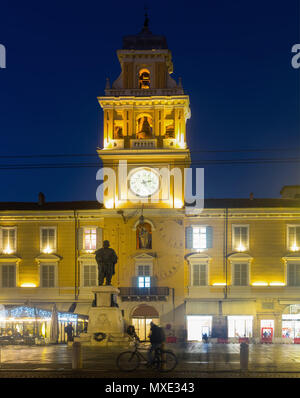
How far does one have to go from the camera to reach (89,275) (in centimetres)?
6347

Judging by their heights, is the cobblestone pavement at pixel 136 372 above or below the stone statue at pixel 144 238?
below

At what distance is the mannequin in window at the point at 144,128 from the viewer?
65.2 meters

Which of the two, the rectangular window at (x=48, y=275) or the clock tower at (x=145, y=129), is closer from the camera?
the clock tower at (x=145, y=129)

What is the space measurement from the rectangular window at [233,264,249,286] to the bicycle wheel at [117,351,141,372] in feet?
113

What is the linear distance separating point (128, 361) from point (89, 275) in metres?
34.9

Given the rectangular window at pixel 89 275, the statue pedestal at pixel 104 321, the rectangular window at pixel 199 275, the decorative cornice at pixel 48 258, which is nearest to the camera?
the statue pedestal at pixel 104 321

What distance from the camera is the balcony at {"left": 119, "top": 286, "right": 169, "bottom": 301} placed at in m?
61.2

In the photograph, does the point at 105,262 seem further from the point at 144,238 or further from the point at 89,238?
the point at 89,238

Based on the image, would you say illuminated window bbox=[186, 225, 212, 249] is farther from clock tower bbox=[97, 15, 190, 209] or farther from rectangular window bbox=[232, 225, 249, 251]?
clock tower bbox=[97, 15, 190, 209]

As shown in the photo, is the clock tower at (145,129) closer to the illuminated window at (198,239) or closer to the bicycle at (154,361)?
the illuminated window at (198,239)

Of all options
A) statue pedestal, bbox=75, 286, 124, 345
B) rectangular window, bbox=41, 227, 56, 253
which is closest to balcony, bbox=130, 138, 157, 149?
rectangular window, bbox=41, 227, 56, 253

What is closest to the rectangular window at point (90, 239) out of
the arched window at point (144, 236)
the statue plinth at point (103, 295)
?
the arched window at point (144, 236)

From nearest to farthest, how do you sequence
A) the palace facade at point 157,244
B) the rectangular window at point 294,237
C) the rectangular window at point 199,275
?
1. the palace facade at point 157,244
2. the rectangular window at point 199,275
3. the rectangular window at point 294,237

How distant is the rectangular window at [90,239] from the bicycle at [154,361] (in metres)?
34.8
